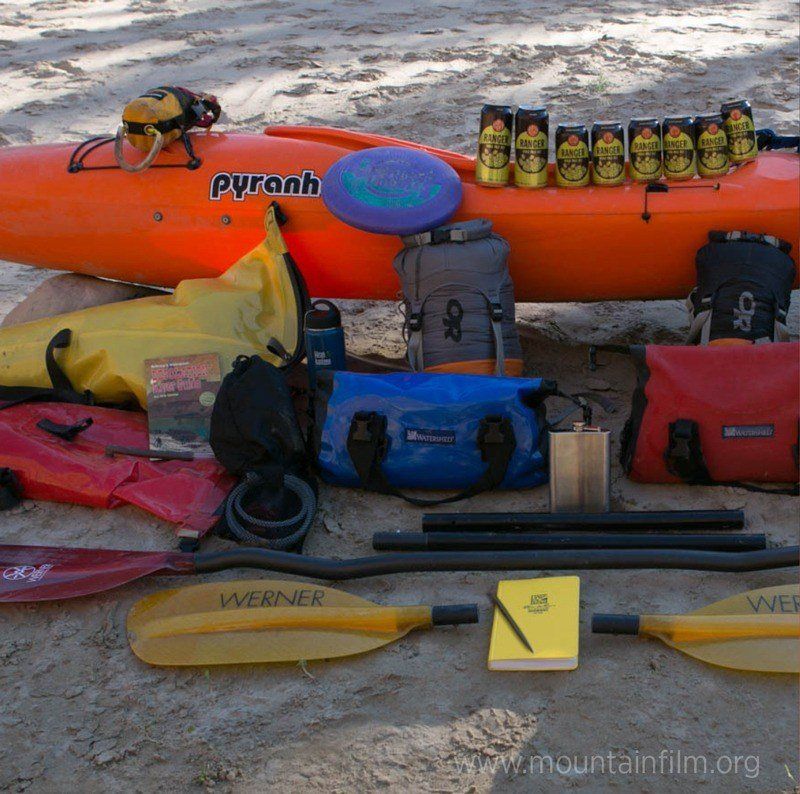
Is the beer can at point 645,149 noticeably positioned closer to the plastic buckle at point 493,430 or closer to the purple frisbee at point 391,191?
the purple frisbee at point 391,191

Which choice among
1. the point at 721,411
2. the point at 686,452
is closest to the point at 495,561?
the point at 686,452

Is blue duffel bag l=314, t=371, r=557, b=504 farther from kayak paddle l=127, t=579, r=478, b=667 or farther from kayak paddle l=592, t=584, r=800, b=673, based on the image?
kayak paddle l=592, t=584, r=800, b=673

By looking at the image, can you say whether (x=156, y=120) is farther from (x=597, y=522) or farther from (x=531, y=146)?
(x=597, y=522)

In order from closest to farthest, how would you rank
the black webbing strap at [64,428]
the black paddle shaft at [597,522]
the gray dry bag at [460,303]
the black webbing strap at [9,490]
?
the black paddle shaft at [597,522], the black webbing strap at [9,490], the black webbing strap at [64,428], the gray dry bag at [460,303]

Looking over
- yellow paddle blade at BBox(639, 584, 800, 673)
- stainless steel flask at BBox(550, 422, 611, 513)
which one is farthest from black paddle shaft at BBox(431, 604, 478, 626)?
stainless steel flask at BBox(550, 422, 611, 513)

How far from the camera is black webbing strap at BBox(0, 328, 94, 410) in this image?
3750 mm

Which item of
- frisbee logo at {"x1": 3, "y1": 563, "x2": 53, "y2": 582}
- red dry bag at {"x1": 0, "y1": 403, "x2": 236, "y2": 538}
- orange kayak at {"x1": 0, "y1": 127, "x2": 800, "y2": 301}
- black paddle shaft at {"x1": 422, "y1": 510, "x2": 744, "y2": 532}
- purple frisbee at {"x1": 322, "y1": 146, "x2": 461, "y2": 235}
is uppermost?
purple frisbee at {"x1": 322, "y1": 146, "x2": 461, "y2": 235}

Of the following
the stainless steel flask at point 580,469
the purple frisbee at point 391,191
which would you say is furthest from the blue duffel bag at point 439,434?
the purple frisbee at point 391,191

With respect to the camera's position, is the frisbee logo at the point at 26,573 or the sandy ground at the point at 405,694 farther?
the frisbee logo at the point at 26,573

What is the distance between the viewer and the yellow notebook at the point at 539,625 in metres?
2.66

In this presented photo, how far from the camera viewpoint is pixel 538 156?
387 centimetres

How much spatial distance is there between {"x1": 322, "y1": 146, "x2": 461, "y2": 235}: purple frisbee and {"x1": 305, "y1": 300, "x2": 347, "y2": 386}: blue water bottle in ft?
1.05

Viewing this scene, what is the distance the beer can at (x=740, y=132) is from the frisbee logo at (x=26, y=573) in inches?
104

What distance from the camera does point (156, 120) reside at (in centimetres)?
400
